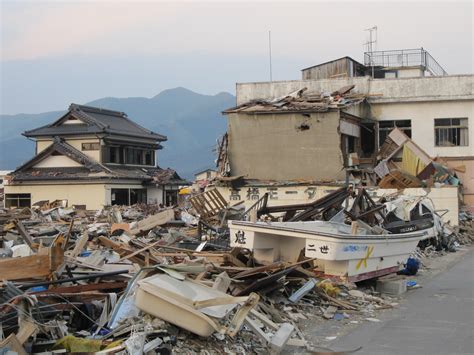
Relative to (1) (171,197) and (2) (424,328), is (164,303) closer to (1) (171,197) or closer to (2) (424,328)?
(2) (424,328)

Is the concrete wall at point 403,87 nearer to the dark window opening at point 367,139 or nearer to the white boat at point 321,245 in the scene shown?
the dark window opening at point 367,139

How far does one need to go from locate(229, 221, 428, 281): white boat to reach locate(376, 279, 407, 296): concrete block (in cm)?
26

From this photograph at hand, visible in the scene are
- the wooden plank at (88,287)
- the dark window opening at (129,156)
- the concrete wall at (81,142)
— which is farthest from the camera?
the dark window opening at (129,156)

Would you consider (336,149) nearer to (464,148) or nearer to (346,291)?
(464,148)

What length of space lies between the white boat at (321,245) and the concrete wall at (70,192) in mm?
28329

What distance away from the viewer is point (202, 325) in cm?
733

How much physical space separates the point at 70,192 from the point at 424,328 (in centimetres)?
3423

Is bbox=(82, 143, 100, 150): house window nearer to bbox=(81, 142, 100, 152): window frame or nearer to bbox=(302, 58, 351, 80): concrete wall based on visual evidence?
bbox=(81, 142, 100, 152): window frame

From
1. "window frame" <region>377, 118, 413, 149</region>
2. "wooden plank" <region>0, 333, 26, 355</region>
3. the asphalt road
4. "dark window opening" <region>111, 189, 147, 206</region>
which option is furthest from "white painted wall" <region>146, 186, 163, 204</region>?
"wooden plank" <region>0, 333, 26, 355</region>

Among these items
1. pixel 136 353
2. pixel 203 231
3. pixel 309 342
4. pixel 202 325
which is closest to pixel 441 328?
pixel 309 342

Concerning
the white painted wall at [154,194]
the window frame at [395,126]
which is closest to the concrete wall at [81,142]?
the white painted wall at [154,194]

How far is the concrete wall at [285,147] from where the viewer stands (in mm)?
30047

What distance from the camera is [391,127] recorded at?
112ft

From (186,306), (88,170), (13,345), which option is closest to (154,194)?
(88,170)
